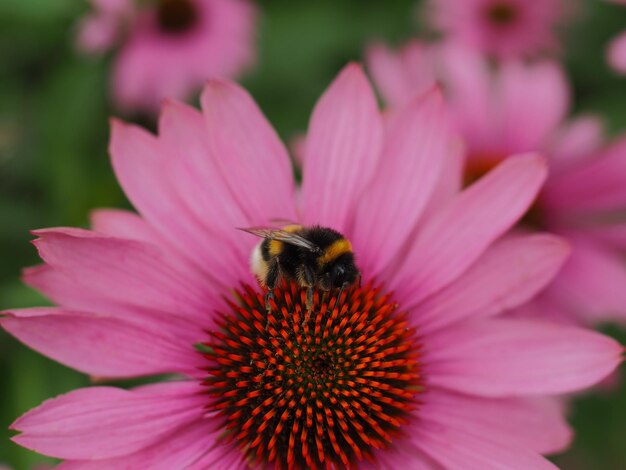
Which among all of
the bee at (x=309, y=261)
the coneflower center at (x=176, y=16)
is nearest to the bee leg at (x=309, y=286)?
the bee at (x=309, y=261)

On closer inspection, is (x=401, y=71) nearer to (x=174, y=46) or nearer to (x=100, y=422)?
(x=174, y=46)

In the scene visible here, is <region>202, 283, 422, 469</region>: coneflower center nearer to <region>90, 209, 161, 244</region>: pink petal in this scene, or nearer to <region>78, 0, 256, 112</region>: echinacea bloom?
<region>90, 209, 161, 244</region>: pink petal

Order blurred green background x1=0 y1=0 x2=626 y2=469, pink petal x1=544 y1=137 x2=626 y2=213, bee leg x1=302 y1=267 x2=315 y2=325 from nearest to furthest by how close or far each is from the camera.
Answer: bee leg x1=302 y1=267 x2=315 y2=325, pink petal x1=544 y1=137 x2=626 y2=213, blurred green background x1=0 y1=0 x2=626 y2=469

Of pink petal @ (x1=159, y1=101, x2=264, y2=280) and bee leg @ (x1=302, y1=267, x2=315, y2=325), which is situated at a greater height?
pink petal @ (x1=159, y1=101, x2=264, y2=280)

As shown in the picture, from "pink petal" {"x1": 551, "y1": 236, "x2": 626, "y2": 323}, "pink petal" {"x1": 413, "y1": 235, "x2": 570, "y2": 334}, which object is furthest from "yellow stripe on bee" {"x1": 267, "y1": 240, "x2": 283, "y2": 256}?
"pink petal" {"x1": 551, "y1": 236, "x2": 626, "y2": 323}

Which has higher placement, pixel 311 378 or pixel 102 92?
pixel 102 92

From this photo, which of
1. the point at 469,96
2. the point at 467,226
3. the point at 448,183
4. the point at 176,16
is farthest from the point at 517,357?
the point at 176,16
